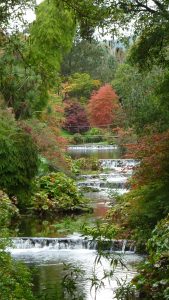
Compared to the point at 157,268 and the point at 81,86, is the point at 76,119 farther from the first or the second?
the point at 157,268

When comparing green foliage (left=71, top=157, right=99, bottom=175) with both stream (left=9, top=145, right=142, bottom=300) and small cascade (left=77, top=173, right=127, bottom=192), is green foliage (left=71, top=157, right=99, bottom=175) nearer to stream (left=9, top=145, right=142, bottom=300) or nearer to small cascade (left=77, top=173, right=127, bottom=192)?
small cascade (left=77, top=173, right=127, bottom=192)

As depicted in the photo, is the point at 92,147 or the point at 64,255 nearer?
the point at 64,255

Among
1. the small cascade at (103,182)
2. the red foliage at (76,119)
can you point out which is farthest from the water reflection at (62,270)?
the red foliage at (76,119)

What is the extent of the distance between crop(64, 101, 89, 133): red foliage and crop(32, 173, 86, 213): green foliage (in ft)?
100

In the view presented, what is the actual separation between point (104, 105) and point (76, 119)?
3163 millimetres

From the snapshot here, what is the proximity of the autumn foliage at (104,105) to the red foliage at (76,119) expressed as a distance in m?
1.10

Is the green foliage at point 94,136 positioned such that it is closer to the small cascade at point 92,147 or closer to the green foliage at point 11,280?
the small cascade at point 92,147

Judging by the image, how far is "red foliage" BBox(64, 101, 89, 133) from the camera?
5022cm

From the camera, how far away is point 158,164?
33.7 ft

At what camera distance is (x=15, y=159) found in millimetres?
15961

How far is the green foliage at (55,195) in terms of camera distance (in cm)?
1739

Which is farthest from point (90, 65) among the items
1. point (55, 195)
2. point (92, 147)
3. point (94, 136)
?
point (55, 195)

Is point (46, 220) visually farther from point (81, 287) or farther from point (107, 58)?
point (107, 58)

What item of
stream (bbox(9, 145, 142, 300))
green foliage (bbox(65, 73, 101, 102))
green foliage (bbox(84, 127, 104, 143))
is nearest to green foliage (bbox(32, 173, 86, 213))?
stream (bbox(9, 145, 142, 300))
